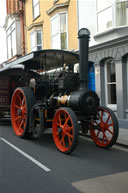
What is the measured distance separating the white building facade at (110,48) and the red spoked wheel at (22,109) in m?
4.17

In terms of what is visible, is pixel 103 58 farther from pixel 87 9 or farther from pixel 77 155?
pixel 77 155

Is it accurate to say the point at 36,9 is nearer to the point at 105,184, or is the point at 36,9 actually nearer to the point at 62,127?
the point at 62,127

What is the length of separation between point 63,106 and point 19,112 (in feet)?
6.08

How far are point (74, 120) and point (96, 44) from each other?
20.0ft

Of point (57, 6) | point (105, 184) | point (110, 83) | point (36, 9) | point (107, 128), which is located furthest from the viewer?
point (36, 9)

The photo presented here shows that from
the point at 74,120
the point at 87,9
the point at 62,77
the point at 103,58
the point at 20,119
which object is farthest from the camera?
the point at 87,9

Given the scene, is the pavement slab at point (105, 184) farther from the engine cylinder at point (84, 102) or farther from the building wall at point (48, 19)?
the building wall at point (48, 19)

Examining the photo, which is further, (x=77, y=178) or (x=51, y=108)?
(x=51, y=108)

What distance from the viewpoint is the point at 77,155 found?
542cm

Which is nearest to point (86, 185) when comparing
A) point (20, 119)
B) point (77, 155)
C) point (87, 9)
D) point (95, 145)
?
point (77, 155)

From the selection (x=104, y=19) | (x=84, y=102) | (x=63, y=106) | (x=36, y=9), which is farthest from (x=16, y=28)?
(x=84, y=102)

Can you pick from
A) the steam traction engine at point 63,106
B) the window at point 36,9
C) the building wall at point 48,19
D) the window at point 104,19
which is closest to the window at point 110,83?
the window at point 104,19

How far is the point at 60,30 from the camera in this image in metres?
13.9

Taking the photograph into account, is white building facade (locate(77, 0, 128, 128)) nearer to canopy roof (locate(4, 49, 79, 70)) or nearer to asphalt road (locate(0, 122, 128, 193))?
canopy roof (locate(4, 49, 79, 70))
